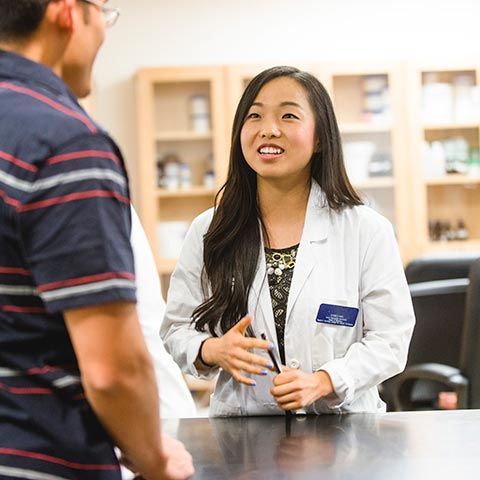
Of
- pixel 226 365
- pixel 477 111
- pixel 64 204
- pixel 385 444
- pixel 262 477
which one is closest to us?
pixel 64 204

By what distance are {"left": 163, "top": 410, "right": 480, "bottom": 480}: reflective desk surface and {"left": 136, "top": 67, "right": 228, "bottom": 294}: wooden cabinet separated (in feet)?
12.8

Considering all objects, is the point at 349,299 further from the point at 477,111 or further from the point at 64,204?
the point at 477,111

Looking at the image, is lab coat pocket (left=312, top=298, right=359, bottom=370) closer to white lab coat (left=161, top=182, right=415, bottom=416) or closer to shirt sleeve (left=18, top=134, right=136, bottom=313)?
white lab coat (left=161, top=182, right=415, bottom=416)

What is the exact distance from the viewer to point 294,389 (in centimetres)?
158

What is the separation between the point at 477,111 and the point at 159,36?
201cm

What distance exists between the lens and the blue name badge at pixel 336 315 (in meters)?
1.71

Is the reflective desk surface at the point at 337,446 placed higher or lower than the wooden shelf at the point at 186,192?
lower

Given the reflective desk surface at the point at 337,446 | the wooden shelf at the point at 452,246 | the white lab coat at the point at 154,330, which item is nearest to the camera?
the reflective desk surface at the point at 337,446

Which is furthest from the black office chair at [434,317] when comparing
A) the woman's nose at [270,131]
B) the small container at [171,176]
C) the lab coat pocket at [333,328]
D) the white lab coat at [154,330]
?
the small container at [171,176]

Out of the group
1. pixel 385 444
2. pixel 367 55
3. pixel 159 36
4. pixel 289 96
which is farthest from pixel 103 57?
pixel 385 444

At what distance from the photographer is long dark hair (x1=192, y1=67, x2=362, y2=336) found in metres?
1.77

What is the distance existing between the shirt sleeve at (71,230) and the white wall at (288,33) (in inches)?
190

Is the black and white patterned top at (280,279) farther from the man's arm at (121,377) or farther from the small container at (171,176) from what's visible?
the small container at (171,176)

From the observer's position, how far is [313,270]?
1.77 m
